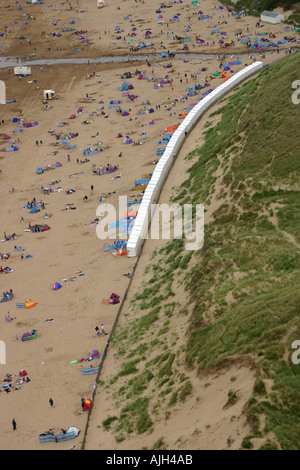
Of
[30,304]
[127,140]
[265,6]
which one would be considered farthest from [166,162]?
[265,6]

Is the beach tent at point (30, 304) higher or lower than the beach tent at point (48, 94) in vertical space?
lower

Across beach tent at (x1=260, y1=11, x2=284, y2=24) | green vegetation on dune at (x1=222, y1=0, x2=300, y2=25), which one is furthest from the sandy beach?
green vegetation on dune at (x1=222, y1=0, x2=300, y2=25)

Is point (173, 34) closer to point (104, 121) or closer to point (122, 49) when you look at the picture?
point (122, 49)

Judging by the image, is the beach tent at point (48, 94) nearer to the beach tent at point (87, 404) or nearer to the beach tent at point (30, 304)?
the beach tent at point (30, 304)

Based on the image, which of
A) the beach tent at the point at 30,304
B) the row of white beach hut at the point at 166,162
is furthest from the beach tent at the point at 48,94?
the beach tent at the point at 30,304

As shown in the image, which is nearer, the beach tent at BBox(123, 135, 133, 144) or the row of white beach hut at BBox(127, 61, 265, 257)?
the row of white beach hut at BBox(127, 61, 265, 257)

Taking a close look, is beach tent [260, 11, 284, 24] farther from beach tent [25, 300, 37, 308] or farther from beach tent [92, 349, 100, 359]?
beach tent [92, 349, 100, 359]

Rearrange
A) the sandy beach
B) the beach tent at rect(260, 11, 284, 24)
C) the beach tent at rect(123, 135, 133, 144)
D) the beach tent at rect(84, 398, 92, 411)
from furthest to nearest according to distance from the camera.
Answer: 1. the beach tent at rect(260, 11, 284, 24)
2. the beach tent at rect(123, 135, 133, 144)
3. the sandy beach
4. the beach tent at rect(84, 398, 92, 411)

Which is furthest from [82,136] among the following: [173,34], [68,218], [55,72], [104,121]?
[173,34]
